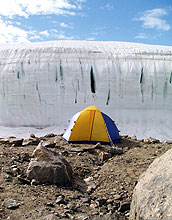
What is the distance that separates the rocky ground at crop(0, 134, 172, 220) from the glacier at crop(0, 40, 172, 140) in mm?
4074

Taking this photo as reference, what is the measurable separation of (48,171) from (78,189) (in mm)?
469

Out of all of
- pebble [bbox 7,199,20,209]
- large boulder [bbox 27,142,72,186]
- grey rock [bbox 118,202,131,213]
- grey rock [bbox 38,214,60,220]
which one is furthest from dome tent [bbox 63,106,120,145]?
grey rock [bbox 38,214,60,220]

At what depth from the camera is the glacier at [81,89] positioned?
30.9 ft

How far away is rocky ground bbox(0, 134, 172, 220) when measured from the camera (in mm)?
2535

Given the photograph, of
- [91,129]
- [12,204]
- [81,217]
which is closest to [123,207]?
[81,217]

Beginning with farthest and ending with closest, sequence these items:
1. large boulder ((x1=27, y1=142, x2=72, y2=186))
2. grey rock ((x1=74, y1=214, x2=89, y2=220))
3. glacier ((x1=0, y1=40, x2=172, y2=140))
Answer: glacier ((x1=0, y1=40, x2=172, y2=140)) → large boulder ((x1=27, y1=142, x2=72, y2=186)) → grey rock ((x1=74, y1=214, x2=89, y2=220))

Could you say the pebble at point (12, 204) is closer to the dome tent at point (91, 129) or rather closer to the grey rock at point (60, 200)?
the grey rock at point (60, 200)

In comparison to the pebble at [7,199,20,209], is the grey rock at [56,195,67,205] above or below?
below

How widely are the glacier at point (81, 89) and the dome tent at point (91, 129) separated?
7.07ft

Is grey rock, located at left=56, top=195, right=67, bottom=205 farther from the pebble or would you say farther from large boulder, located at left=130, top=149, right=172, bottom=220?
large boulder, located at left=130, top=149, right=172, bottom=220

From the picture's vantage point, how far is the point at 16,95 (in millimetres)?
9703

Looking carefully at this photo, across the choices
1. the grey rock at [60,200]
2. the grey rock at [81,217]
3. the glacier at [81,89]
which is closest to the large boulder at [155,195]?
the grey rock at [81,217]

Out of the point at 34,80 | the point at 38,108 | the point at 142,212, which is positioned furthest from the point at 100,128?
the point at 142,212

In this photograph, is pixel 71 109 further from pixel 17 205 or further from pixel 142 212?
pixel 142 212
